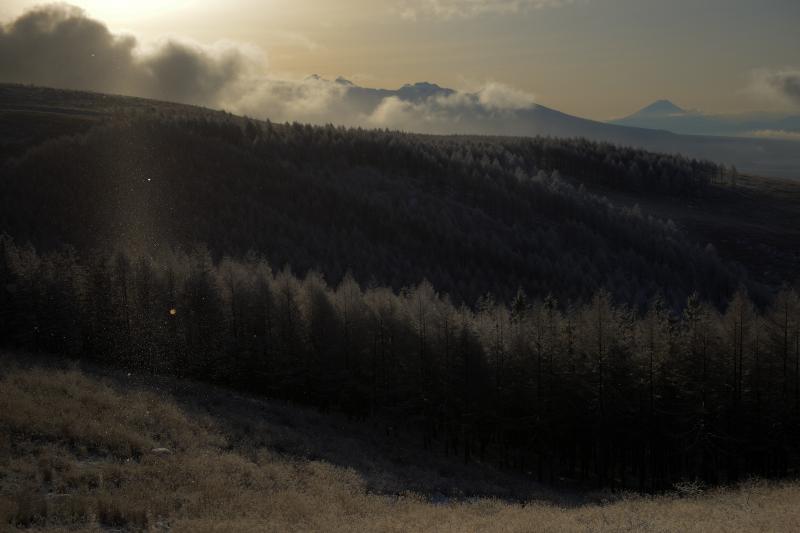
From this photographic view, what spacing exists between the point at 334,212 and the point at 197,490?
12574 centimetres

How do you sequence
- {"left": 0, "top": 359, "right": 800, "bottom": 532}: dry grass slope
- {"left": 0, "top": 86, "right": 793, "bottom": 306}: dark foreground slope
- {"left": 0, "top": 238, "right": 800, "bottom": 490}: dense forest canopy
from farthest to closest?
{"left": 0, "top": 86, "right": 793, "bottom": 306}: dark foreground slope
{"left": 0, "top": 238, "right": 800, "bottom": 490}: dense forest canopy
{"left": 0, "top": 359, "right": 800, "bottom": 532}: dry grass slope

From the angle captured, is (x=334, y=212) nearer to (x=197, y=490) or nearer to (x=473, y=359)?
(x=473, y=359)

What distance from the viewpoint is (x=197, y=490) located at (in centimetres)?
2534

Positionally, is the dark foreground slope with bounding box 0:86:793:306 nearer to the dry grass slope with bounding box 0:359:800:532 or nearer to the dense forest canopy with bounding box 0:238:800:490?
the dense forest canopy with bounding box 0:238:800:490

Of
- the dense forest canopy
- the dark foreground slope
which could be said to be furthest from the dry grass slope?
the dark foreground slope

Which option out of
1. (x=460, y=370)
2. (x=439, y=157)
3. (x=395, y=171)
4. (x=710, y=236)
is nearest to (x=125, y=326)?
(x=460, y=370)

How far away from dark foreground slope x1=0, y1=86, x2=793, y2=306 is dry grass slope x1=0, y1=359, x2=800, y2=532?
81.0 meters

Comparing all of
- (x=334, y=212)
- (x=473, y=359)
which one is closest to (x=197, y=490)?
(x=473, y=359)

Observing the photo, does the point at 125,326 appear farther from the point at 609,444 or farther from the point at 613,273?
the point at 613,273

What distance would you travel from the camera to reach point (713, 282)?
5787 inches

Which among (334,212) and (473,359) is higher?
(334,212)

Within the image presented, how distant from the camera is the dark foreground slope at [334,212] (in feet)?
401

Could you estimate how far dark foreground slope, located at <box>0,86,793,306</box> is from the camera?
122312 mm

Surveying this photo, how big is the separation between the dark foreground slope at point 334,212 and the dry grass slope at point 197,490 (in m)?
81.0
